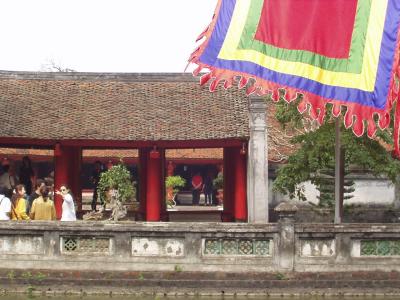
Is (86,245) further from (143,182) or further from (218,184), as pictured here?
(218,184)

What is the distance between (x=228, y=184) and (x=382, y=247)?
10465 mm

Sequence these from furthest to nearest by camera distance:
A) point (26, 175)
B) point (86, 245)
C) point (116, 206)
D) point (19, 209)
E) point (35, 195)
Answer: point (26, 175) → point (116, 206) → point (35, 195) → point (19, 209) → point (86, 245)

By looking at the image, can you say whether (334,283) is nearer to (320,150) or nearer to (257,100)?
(320,150)

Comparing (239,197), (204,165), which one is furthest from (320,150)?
(204,165)

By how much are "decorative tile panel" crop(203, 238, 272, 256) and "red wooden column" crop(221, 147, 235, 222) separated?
9.34m

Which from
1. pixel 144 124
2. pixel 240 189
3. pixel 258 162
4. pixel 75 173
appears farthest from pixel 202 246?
pixel 75 173

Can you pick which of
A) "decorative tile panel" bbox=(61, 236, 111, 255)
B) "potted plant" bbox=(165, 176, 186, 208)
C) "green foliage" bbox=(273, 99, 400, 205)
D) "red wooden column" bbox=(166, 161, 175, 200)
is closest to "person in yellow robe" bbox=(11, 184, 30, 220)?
"decorative tile panel" bbox=(61, 236, 111, 255)

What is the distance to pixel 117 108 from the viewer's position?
835 inches

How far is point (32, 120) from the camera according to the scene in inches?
796

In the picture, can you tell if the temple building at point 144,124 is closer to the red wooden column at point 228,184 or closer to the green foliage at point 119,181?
the red wooden column at point 228,184

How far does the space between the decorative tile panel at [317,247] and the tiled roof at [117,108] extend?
6.88 m

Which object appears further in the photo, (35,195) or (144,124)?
(144,124)

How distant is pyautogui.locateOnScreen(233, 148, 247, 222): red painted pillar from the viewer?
68.3 feet

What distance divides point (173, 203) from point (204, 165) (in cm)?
354
